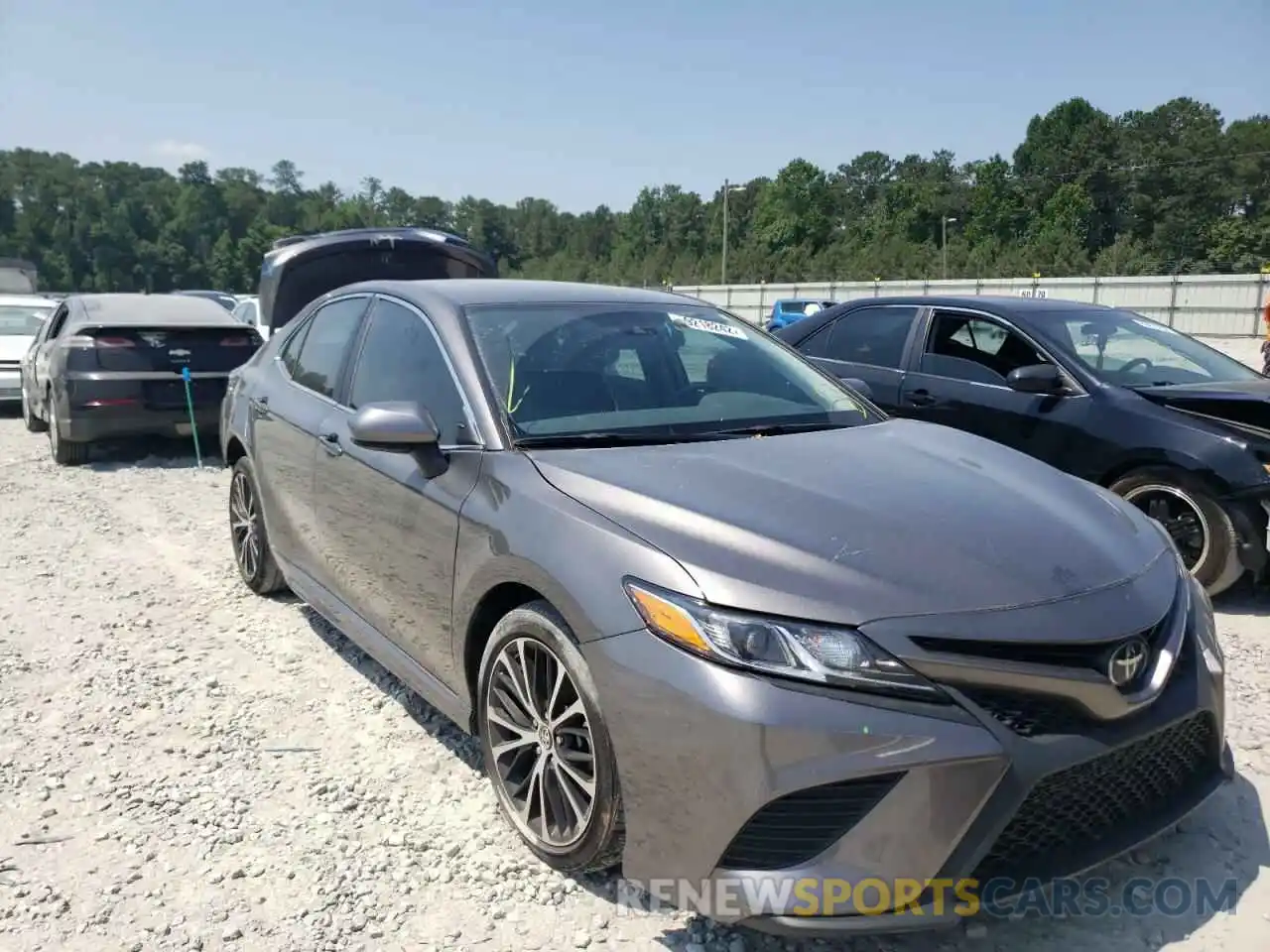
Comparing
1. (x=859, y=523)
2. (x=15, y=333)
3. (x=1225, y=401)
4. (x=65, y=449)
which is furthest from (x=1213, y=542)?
(x=15, y=333)

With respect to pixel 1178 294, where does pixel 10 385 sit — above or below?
below

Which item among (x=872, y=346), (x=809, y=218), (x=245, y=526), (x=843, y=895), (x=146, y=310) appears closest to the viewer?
(x=843, y=895)

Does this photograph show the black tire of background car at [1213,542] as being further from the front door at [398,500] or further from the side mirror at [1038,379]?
the front door at [398,500]

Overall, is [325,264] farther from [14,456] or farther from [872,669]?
[872,669]

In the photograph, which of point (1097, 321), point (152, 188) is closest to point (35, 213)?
point (152, 188)

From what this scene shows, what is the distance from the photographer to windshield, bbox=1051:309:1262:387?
18.1 ft

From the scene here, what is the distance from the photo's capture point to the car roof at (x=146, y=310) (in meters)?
8.88

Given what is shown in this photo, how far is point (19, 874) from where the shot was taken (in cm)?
274

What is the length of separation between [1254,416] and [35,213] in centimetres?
12671

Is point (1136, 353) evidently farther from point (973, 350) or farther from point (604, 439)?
point (604, 439)

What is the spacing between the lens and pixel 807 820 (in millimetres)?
2014

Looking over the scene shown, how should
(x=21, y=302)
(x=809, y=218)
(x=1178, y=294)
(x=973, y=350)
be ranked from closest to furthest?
(x=973, y=350)
(x=21, y=302)
(x=1178, y=294)
(x=809, y=218)

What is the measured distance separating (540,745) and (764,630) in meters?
0.87

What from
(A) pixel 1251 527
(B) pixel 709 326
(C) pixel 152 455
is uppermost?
(B) pixel 709 326
